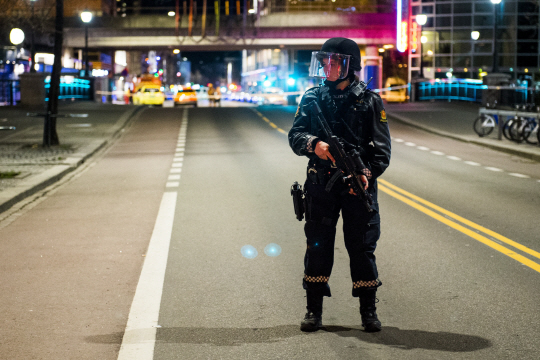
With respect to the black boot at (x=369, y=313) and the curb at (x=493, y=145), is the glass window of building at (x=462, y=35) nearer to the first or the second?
the curb at (x=493, y=145)

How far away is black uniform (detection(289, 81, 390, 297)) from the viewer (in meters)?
5.18

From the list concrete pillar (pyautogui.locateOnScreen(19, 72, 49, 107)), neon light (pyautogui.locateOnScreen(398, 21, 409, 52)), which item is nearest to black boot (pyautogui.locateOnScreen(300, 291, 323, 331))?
concrete pillar (pyautogui.locateOnScreen(19, 72, 49, 107))

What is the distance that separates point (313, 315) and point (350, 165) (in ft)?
3.56

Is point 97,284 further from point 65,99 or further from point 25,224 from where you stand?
point 65,99

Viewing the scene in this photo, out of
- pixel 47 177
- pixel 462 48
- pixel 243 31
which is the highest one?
pixel 243 31

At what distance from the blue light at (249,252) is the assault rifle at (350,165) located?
2879 millimetres

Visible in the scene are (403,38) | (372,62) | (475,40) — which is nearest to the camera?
(403,38)

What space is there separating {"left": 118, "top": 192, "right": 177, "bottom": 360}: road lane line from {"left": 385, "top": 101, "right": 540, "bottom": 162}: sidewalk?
1242 centimetres

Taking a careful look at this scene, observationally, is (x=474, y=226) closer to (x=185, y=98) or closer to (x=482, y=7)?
(x=185, y=98)

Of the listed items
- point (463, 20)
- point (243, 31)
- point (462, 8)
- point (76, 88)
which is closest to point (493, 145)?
point (463, 20)

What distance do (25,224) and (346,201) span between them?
5948 mm

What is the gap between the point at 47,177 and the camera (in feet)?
46.2

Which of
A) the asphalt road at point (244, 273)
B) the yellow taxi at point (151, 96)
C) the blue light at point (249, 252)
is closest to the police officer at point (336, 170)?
the asphalt road at point (244, 273)

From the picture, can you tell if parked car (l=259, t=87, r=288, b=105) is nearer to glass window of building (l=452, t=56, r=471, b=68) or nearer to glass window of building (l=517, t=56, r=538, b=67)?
glass window of building (l=452, t=56, r=471, b=68)
